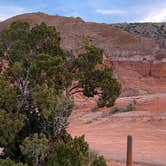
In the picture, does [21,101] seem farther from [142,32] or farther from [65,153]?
[142,32]

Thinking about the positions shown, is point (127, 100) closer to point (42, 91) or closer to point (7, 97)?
point (7, 97)

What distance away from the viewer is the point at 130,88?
64.1 metres

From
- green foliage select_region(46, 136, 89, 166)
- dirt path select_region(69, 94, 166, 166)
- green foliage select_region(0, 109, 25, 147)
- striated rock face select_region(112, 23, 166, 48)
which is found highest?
striated rock face select_region(112, 23, 166, 48)

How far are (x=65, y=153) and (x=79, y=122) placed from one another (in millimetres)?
24901

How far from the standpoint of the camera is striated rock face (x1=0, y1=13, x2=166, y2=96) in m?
69.0

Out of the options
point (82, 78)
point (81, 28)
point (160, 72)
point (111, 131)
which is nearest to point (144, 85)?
point (160, 72)

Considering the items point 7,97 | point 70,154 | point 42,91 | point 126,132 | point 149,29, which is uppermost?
point 149,29

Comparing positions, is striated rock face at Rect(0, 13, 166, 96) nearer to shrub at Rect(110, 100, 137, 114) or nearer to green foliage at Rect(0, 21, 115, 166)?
shrub at Rect(110, 100, 137, 114)

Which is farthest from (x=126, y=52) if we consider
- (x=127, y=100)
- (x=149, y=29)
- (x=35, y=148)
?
(x=35, y=148)

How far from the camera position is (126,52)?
3059 inches

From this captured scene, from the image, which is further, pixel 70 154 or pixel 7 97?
pixel 7 97

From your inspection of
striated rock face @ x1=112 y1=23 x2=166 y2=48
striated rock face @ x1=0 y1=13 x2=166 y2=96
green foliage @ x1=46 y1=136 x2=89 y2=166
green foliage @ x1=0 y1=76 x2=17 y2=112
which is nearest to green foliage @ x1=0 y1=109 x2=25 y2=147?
green foliage @ x1=0 y1=76 x2=17 y2=112

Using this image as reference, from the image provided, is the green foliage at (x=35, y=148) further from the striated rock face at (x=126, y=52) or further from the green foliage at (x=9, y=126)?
the striated rock face at (x=126, y=52)

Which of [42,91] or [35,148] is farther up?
[42,91]
